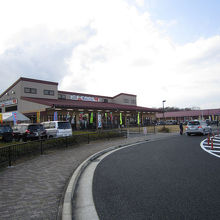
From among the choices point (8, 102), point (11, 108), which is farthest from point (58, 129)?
point (8, 102)

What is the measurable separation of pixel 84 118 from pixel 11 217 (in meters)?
31.2

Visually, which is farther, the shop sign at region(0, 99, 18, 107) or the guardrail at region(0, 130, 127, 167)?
the shop sign at region(0, 99, 18, 107)

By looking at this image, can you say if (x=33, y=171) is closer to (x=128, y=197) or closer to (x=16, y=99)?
(x=128, y=197)

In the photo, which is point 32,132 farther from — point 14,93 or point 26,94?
point 14,93

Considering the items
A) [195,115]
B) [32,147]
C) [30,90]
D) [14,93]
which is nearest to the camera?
[32,147]

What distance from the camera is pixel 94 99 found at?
146 feet

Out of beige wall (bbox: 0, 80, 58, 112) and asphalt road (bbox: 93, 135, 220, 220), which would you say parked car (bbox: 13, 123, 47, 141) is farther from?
beige wall (bbox: 0, 80, 58, 112)

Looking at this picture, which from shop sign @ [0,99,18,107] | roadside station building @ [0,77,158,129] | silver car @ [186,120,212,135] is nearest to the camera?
silver car @ [186,120,212,135]

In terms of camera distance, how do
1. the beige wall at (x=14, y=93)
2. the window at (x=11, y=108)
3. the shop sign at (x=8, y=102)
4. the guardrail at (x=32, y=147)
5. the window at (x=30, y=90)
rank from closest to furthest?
1. the guardrail at (x=32, y=147)
2. the beige wall at (x=14, y=93)
3. the window at (x=30, y=90)
4. the shop sign at (x=8, y=102)
5. the window at (x=11, y=108)

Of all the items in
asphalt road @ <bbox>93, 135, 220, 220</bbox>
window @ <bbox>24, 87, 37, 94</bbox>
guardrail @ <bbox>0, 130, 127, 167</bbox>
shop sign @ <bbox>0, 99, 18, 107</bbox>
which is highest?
window @ <bbox>24, 87, 37, 94</bbox>

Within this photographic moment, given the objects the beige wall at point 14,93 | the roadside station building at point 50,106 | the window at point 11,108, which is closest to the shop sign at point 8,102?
the roadside station building at point 50,106

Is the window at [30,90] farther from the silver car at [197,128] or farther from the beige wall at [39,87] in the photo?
the silver car at [197,128]

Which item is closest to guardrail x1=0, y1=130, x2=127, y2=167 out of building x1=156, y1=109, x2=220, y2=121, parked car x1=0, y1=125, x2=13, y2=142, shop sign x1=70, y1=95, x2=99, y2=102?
parked car x1=0, y1=125, x2=13, y2=142

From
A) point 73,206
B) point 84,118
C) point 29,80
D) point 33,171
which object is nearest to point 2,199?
point 73,206
